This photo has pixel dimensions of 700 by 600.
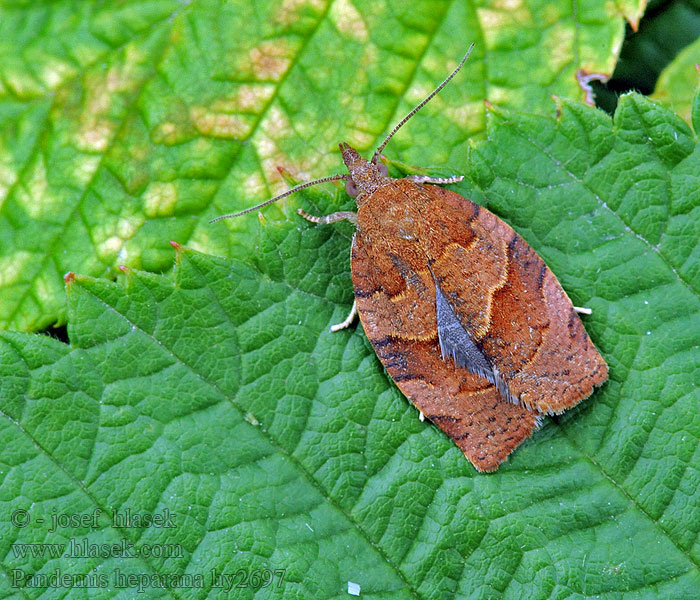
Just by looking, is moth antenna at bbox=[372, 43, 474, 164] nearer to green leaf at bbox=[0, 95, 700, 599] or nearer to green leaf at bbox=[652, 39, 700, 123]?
green leaf at bbox=[0, 95, 700, 599]

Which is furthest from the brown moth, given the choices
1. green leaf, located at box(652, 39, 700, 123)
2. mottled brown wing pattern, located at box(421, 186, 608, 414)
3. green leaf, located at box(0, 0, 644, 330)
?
green leaf, located at box(652, 39, 700, 123)

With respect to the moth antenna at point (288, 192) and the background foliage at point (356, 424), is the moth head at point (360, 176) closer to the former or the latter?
the moth antenna at point (288, 192)

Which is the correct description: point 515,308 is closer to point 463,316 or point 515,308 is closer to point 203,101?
point 463,316

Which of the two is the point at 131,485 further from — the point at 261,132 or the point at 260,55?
the point at 260,55

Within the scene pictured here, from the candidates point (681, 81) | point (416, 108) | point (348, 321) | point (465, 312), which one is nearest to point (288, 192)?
point (348, 321)

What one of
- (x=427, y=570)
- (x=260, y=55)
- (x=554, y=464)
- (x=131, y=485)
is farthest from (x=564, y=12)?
(x=131, y=485)

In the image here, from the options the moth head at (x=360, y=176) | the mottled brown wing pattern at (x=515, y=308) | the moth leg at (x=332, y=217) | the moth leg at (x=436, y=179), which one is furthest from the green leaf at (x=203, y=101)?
the mottled brown wing pattern at (x=515, y=308)
